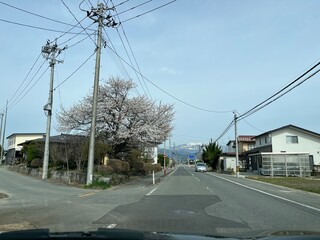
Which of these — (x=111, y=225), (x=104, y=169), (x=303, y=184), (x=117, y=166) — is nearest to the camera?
(x=111, y=225)

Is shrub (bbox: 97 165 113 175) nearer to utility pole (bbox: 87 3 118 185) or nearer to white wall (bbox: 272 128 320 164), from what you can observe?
utility pole (bbox: 87 3 118 185)

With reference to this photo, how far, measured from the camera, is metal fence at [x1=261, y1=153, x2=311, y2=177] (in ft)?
140

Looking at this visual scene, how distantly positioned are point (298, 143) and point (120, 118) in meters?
32.2

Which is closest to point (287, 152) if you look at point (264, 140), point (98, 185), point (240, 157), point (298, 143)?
point (298, 143)

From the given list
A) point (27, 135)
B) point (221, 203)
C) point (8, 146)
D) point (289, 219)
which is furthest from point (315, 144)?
point (8, 146)

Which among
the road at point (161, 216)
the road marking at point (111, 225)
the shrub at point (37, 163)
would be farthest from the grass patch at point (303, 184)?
the shrub at point (37, 163)

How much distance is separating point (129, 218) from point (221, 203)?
5.30 metres

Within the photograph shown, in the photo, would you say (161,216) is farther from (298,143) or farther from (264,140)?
(264,140)

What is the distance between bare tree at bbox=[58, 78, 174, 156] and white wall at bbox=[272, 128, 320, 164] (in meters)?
26.1

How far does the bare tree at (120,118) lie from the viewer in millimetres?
30344

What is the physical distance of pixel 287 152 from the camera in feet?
163

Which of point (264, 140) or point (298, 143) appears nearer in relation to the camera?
point (298, 143)

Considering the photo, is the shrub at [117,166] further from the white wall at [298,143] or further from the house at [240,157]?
the house at [240,157]

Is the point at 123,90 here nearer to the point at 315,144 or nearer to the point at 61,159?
the point at 61,159
